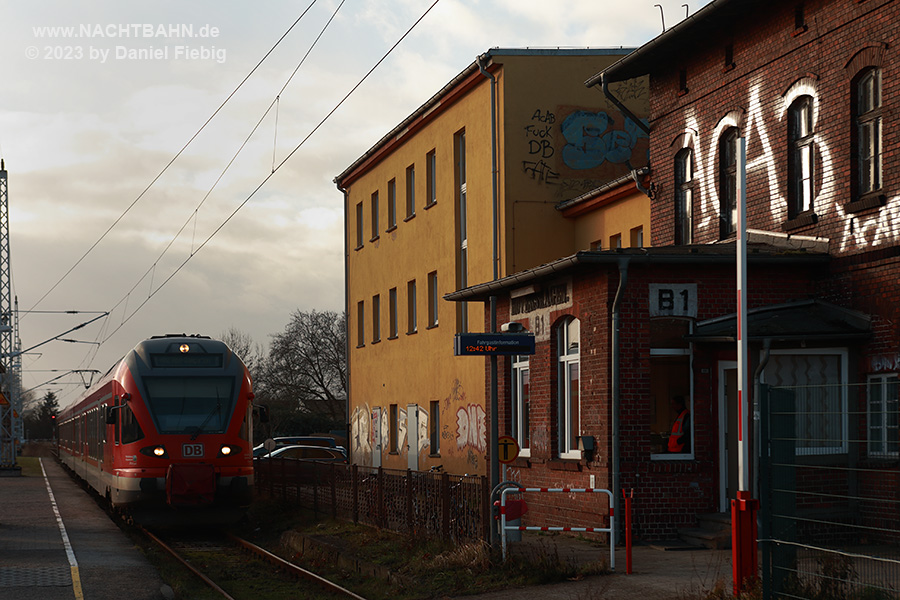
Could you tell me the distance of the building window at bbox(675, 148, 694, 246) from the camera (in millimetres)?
19859

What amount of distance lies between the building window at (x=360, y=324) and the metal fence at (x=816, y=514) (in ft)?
89.6

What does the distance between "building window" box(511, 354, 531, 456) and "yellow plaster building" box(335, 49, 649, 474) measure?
5.39 metres

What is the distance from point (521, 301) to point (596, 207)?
24.5 ft

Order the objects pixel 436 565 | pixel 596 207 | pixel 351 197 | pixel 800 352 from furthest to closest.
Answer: pixel 351 197
pixel 596 207
pixel 800 352
pixel 436 565

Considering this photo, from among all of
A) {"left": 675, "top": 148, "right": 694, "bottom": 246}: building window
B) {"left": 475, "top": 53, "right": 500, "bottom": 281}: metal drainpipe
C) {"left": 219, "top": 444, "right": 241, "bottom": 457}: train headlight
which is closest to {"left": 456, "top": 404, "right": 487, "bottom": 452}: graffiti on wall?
{"left": 475, "top": 53, "right": 500, "bottom": 281}: metal drainpipe

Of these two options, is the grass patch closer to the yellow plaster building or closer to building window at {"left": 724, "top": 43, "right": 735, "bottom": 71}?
the yellow plaster building

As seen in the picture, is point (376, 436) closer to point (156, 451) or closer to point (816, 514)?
point (156, 451)

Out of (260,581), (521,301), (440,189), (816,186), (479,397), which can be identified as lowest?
(260,581)

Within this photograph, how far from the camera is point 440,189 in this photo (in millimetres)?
30266

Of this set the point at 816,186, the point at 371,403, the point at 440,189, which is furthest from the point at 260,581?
the point at 371,403

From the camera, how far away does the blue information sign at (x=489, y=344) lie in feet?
43.5

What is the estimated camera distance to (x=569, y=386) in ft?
57.5

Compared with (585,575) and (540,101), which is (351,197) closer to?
(540,101)

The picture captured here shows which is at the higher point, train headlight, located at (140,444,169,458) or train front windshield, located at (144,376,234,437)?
train front windshield, located at (144,376,234,437)
